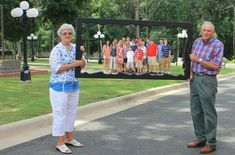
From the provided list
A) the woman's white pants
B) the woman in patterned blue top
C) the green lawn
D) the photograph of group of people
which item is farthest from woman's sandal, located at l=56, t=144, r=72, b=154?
the green lawn

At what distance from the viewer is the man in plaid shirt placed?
611cm

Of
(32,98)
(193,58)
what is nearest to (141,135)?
(193,58)

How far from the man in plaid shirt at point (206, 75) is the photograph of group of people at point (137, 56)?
1032 millimetres

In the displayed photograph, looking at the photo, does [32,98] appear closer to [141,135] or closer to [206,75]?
[141,135]

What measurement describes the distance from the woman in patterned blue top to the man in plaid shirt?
1627mm

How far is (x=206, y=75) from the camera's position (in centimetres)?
616

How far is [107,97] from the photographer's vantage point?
472 inches

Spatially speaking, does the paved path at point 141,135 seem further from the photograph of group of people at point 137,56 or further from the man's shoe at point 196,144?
the photograph of group of people at point 137,56

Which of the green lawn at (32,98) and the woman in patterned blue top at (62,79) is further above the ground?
the woman in patterned blue top at (62,79)

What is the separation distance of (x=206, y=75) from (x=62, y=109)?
6.88 feet

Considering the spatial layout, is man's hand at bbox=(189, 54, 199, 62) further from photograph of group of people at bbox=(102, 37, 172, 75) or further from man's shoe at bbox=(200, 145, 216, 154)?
man's shoe at bbox=(200, 145, 216, 154)

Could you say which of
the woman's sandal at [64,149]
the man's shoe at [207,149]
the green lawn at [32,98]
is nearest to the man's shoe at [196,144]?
the man's shoe at [207,149]

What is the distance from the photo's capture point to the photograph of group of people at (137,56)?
730cm

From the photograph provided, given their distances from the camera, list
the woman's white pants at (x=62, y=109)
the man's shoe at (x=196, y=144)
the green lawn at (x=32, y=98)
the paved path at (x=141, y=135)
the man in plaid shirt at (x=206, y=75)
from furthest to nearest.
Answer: the green lawn at (x=32, y=98) → the man's shoe at (x=196, y=144) → the paved path at (x=141, y=135) → the woman's white pants at (x=62, y=109) → the man in plaid shirt at (x=206, y=75)
